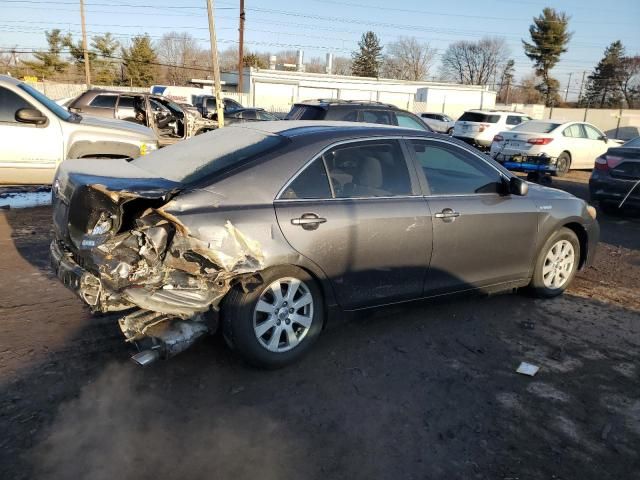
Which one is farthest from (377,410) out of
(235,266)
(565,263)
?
(565,263)

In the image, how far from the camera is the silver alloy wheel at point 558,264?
5008 mm

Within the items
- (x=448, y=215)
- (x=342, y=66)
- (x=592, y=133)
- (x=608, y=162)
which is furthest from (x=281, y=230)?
(x=342, y=66)

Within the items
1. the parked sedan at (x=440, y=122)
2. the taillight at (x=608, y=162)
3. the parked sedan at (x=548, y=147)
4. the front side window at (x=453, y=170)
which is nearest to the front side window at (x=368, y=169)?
the front side window at (x=453, y=170)

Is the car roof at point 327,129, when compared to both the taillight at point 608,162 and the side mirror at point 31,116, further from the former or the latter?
the taillight at point 608,162

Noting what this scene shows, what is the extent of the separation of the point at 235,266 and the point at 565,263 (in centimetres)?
358

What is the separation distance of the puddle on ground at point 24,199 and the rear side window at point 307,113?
4799 mm

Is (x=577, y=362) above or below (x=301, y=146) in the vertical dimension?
below

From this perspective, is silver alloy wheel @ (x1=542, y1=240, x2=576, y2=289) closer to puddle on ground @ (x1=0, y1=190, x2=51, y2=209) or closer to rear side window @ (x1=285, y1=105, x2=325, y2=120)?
rear side window @ (x1=285, y1=105, x2=325, y2=120)

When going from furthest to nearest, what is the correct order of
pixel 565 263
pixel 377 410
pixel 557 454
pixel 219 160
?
pixel 565 263 → pixel 219 160 → pixel 377 410 → pixel 557 454

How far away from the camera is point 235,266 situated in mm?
3168

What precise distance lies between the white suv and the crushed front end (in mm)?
17833

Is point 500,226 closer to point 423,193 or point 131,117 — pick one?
point 423,193

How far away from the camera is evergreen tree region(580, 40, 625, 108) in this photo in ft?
213

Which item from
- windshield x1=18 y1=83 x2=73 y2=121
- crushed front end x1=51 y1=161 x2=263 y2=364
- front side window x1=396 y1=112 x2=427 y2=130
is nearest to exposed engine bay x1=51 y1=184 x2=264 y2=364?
crushed front end x1=51 y1=161 x2=263 y2=364
